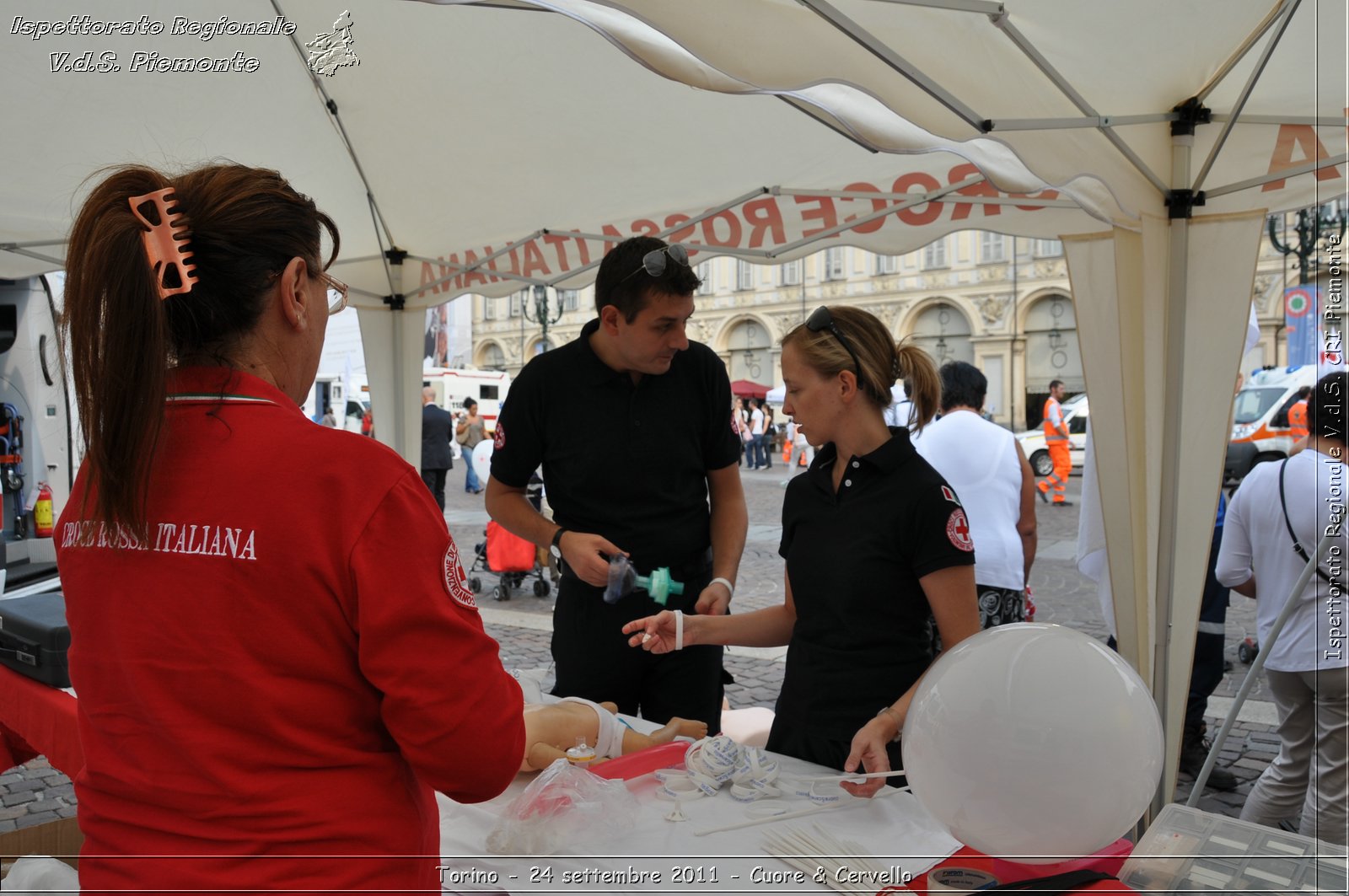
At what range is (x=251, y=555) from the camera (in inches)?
35.2

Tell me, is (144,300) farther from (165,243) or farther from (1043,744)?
(1043,744)

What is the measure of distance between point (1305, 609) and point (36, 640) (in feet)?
12.6

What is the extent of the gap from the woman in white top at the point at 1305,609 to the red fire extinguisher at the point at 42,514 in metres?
6.95

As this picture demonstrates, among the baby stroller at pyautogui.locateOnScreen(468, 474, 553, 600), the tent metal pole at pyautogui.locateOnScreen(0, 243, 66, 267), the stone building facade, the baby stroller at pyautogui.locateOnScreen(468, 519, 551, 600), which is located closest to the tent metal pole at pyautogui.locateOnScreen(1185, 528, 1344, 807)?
the tent metal pole at pyautogui.locateOnScreen(0, 243, 66, 267)

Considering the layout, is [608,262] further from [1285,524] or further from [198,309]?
[1285,524]

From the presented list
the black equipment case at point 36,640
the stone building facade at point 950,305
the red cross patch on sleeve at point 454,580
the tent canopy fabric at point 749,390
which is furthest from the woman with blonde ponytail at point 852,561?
the stone building facade at point 950,305

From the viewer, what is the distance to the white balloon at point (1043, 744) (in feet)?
3.34

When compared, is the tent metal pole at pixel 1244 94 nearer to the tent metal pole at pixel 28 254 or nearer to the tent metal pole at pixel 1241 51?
the tent metal pole at pixel 1241 51

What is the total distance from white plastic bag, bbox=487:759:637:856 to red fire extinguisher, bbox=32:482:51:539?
605 cm

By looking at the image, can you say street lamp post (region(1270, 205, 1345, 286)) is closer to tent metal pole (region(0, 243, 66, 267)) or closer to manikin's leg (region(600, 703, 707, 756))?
manikin's leg (region(600, 703, 707, 756))

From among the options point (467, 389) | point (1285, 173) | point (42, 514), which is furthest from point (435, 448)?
point (467, 389)

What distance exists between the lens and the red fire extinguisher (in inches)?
243

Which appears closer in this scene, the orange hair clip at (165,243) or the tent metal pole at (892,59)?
the orange hair clip at (165,243)

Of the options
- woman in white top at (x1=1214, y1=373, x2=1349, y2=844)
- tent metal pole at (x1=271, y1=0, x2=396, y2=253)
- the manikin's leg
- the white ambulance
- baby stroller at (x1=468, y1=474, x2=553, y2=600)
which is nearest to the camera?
the manikin's leg
